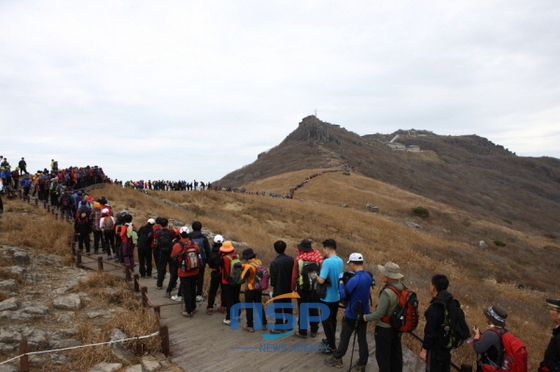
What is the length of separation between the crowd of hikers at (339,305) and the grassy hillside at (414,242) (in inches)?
95.5

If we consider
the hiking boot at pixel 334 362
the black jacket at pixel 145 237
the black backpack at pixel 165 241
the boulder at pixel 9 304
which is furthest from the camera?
the black jacket at pixel 145 237

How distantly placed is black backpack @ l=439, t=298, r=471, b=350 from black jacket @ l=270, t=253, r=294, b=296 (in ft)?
9.56

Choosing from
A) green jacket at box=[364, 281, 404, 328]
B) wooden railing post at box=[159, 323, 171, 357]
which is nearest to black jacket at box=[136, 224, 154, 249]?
wooden railing post at box=[159, 323, 171, 357]

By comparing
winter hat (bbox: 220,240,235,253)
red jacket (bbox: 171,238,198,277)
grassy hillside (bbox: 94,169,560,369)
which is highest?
winter hat (bbox: 220,240,235,253)

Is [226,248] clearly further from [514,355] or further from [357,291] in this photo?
[514,355]

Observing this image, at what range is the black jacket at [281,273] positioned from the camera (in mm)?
6602

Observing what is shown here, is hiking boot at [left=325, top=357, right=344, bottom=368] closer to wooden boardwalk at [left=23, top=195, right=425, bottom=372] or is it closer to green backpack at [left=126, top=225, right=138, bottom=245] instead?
wooden boardwalk at [left=23, top=195, right=425, bottom=372]

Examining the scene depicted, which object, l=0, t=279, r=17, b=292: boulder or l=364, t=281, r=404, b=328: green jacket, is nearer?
l=364, t=281, r=404, b=328: green jacket

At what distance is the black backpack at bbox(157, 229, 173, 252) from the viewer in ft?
Result: 29.5

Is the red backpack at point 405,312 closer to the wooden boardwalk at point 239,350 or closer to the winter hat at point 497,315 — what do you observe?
the winter hat at point 497,315

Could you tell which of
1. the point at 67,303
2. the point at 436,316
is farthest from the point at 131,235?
the point at 436,316

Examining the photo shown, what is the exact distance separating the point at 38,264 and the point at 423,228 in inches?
1244

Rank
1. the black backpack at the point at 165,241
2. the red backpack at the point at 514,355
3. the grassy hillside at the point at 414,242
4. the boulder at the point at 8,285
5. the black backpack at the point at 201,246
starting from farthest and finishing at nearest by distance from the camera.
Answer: the grassy hillside at the point at 414,242 → the black backpack at the point at 165,241 → the boulder at the point at 8,285 → the black backpack at the point at 201,246 → the red backpack at the point at 514,355

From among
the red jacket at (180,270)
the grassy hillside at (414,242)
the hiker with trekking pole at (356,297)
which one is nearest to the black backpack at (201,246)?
the red jacket at (180,270)
